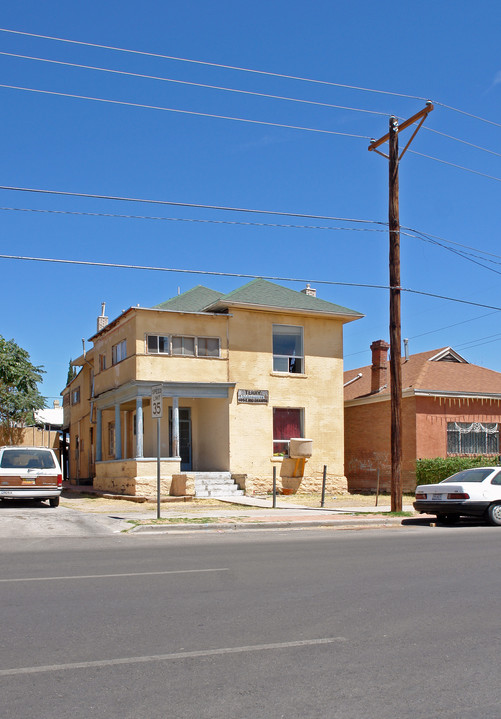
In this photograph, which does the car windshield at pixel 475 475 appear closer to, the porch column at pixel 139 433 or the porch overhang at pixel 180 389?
the porch overhang at pixel 180 389

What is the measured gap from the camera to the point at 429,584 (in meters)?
8.62

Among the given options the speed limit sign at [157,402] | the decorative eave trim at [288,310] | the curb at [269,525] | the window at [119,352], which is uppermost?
the decorative eave trim at [288,310]

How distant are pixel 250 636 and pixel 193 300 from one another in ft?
81.9

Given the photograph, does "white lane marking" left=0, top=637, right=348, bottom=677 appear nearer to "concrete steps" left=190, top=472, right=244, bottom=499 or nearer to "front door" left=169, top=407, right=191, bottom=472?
"concrete steps" left=190, top=472, right=244, bottom=499

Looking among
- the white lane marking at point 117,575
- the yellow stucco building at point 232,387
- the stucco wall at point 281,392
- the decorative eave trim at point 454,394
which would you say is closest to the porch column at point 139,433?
the yellow stucco building at point 232,387

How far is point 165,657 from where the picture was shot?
5.50 meters

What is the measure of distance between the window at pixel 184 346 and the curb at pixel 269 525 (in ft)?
35.4

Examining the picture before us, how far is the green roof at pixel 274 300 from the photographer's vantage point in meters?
27.3

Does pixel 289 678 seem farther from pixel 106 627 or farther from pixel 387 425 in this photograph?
pixel 387 425

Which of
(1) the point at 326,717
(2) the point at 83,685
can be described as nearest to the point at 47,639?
(2) the point at 83,685

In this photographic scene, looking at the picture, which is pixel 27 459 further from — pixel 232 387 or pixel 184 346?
pixel 232 387

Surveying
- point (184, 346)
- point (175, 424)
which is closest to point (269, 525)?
point (175, 424)

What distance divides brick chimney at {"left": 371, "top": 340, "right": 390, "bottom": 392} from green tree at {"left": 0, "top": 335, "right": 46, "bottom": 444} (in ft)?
55.2

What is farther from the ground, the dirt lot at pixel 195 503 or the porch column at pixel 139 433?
the porch column at pixel 139 433
